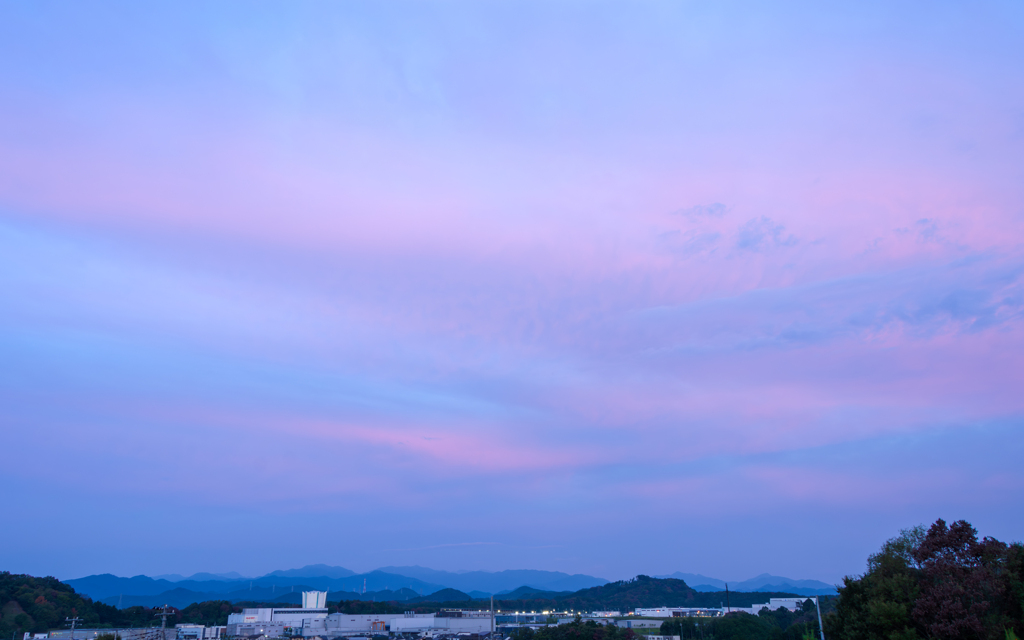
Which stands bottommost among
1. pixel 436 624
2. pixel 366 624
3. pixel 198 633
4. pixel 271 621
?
pixel 436 624

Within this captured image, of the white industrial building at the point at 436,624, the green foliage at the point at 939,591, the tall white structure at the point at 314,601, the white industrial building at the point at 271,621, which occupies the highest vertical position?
the green foliage at the point at 939,591

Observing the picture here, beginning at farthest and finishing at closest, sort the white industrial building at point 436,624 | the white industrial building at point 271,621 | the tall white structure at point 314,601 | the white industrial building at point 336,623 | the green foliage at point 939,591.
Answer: the tall white structure at point 314,601 < the white industrial building at point 436,624 < the white industrial building at point 336,623 < the white industrial building at point 271,621 < the green foliage at point 939,591

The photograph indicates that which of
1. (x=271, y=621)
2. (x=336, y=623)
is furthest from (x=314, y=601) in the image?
(x=336, y=623)

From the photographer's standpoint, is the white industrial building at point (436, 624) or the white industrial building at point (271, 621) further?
the white industrial building at point (436, 624)

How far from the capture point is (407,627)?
123 metres

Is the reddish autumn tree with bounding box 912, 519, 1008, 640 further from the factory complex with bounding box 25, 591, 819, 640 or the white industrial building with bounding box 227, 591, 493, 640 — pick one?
the white industrial building with bounding box 227, 591, 493, 640

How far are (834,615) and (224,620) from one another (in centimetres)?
10983

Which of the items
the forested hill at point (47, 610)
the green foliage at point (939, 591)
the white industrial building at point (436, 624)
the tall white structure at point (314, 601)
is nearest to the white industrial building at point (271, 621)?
the forested hill at point (47, 610)

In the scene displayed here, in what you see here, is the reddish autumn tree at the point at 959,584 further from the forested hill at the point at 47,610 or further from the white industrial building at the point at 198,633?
the white industrial building at the point at 198,633

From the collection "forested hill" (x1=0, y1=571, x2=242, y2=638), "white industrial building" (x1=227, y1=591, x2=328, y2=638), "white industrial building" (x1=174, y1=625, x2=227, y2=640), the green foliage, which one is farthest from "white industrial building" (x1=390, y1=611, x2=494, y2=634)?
the green foliage

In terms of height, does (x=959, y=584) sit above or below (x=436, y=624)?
above

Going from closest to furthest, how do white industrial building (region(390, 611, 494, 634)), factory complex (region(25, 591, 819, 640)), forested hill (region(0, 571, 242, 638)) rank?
1. forested hill (region(0, 571, 242, 638))
2. factory complex (region(25, 591, 819, 640))
3. white industrial building (region(390, 611, 494, 634))

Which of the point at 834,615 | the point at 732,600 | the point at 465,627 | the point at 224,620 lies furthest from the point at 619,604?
the point at 834,615

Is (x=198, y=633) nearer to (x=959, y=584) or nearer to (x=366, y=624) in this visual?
(x=366, y=624)
